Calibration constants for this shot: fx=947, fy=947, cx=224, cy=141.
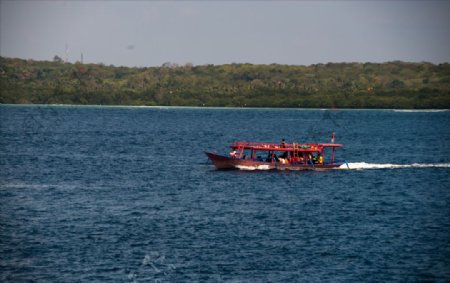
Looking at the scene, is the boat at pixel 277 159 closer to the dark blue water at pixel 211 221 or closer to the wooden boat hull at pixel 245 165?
the wooden boat hull at pixel 245 165

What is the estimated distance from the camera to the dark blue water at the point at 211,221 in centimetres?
5059

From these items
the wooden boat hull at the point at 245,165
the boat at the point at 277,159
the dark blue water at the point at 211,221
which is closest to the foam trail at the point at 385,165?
the dark blue water at the point at 211,221

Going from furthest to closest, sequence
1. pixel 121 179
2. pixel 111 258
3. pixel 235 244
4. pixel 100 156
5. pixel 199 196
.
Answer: pixel 100 156 → pixel 121 179 → pixel 199 196 → pixel 235 244 → pixel 111 258

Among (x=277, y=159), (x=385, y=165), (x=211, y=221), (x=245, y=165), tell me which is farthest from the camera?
(x=385, y=165)

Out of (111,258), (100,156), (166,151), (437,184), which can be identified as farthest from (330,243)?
(166,151)

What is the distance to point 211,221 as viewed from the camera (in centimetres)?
6319

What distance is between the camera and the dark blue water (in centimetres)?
5059

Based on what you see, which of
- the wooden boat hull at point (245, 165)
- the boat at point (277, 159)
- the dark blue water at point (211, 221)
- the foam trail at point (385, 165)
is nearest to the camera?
the dark blue water at point (211, 221)

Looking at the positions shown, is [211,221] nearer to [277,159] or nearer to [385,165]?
[277,159]

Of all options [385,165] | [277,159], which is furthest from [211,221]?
[385,165]

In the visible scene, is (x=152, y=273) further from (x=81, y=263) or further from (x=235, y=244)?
(x=235, y=244)

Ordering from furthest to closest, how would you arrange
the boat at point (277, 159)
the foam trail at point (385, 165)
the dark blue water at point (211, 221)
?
the foam trail at point (385, 165), the boat at point (277, 159), the dark blue water at point (211, 221)

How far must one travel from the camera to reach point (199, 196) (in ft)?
244

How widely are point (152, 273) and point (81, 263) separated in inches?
168
